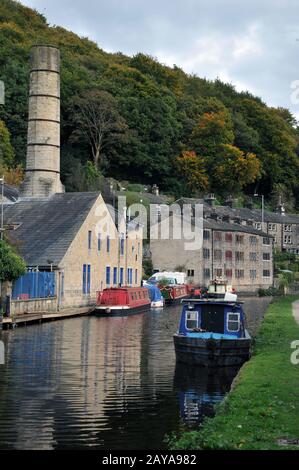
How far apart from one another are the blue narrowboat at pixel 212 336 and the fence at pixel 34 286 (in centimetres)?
1769

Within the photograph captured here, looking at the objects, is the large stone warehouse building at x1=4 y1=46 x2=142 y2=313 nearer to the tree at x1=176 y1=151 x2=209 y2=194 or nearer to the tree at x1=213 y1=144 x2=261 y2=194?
the tree at x1=176 y1=151 x2=209 y2=194

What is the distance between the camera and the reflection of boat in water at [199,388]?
16828mm

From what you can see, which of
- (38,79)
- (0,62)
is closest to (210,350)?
(38,79)

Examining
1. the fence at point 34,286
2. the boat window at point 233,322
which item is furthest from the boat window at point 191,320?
the fence at point 34,286

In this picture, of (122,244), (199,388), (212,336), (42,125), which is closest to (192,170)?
(122,244)

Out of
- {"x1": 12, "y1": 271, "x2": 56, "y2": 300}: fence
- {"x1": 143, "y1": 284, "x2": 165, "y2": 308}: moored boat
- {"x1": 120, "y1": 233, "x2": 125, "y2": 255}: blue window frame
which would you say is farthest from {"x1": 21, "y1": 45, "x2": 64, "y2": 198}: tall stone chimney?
{"x1": 12, "y1": 271, "x2": 56, "y2": 300}: fence

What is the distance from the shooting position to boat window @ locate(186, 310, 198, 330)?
88.0 feet

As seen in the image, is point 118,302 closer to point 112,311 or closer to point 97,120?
point 112,311

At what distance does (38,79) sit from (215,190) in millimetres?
48999

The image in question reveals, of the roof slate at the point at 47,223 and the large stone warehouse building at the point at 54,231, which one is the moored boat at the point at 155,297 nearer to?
the large stone warehouse building at the point at 54,231

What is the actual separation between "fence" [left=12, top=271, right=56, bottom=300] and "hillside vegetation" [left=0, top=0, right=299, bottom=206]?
30.5 metres

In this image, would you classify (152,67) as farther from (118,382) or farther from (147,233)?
(118,382)

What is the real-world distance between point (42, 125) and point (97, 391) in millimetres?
46029

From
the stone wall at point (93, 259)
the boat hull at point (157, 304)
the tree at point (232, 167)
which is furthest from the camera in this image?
the tree at point (232, 167)
